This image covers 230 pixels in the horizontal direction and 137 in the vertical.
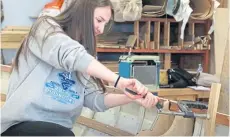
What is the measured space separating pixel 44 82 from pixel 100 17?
0.33m

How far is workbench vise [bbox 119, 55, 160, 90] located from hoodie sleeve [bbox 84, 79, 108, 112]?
139 cm

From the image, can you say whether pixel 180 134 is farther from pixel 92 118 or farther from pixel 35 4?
pixel 35 4

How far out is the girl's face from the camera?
1303 millimetres

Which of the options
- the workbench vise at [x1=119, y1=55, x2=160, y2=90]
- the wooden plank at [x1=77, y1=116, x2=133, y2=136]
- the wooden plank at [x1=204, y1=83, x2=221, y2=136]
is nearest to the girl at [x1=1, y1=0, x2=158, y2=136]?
the wooden plank at [x1=204, y1=83, x2=221, y2=136]

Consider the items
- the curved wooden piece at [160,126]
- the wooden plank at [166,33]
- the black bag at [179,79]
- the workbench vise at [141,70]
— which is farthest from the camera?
the wooden plank at [166,33]

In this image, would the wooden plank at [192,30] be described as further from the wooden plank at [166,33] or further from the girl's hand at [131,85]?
the girl's hand at [131,85]

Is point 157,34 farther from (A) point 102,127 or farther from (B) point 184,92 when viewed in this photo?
(A) point 102,127

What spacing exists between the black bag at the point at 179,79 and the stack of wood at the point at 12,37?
150cm

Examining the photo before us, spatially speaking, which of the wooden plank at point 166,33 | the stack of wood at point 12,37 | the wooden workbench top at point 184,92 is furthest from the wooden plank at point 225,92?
the stack of wood at point 12,37

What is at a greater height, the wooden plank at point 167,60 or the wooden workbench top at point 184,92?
the wooden plank at point 167,60

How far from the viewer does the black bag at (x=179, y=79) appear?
3246 millimetres

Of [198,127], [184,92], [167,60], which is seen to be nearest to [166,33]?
[167,60]

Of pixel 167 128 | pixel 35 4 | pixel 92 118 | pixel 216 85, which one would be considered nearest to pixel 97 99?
pixel 216 85

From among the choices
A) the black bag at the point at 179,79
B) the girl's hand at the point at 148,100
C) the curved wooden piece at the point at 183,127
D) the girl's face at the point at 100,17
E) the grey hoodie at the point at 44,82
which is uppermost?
the girl's face at the point at 100,17
